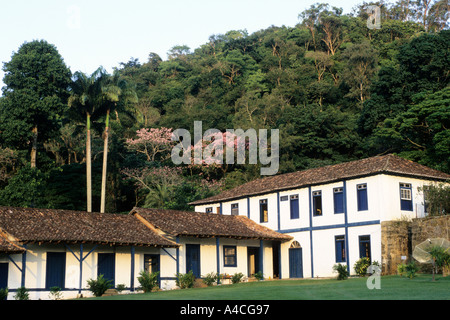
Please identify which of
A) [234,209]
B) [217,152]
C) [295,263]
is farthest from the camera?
[217,152]

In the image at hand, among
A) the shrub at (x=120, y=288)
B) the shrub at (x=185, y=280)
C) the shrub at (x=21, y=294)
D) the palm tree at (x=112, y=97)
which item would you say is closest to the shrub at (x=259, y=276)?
the shrub at (x=185, y=280)

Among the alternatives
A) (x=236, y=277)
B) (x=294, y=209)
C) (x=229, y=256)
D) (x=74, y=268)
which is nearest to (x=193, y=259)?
(x=229, y=256)

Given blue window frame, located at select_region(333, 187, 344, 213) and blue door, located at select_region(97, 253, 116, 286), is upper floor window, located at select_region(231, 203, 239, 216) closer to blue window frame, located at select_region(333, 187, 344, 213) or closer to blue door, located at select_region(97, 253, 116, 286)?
blue window frame, located at select_region(333, 187, 344, 213)

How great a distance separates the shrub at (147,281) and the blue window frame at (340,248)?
33.5ft

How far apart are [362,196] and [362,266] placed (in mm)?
3848

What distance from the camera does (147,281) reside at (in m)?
28.9

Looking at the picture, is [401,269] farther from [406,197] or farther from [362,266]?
[406,197]

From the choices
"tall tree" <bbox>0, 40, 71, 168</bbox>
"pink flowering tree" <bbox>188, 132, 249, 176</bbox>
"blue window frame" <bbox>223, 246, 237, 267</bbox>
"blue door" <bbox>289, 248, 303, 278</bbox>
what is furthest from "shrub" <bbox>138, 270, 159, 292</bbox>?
"pink flowering tree" <bbox>188, 132, 249, 176</bbox>

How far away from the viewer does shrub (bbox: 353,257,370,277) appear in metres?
30.5

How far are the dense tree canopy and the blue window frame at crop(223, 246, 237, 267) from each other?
12.6 m

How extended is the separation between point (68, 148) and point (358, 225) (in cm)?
3576

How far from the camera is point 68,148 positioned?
2327 inches
